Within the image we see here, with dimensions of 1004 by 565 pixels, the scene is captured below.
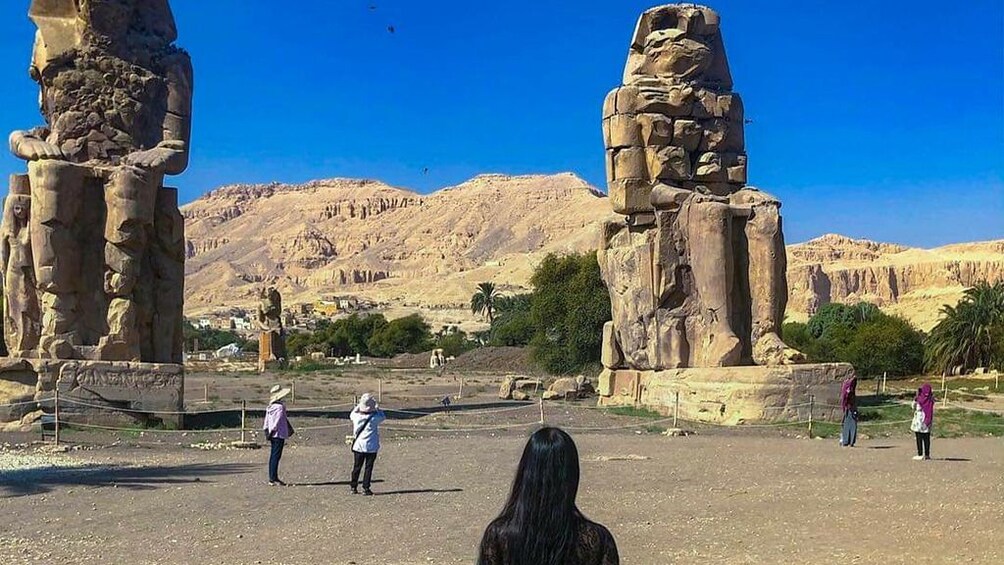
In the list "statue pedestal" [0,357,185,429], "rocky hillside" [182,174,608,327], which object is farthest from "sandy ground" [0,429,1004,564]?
"rocky hillside" [182,174,608,327]

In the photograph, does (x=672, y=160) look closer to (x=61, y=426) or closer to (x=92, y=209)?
(x=92, y=209)

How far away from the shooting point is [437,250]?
12975 cm

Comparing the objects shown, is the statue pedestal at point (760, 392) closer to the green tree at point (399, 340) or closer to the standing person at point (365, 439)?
the standing person at point (365, 439)

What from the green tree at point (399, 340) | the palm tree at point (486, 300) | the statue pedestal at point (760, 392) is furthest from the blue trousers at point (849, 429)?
the palm tree at point (486, 300)

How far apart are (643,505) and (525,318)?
126 ft

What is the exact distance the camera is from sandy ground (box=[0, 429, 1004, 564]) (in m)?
6.14

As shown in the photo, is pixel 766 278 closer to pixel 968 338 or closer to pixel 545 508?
pixel 545 508

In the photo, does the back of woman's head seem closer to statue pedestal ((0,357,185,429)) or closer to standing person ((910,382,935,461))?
standing person ((910,382,935,461))

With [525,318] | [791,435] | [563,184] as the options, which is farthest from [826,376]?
[563,184]

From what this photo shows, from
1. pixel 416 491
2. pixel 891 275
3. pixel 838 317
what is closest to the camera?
pixel 416 491

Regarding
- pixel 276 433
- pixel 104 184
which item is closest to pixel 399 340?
pixel 104 184

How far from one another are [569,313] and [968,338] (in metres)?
10.6

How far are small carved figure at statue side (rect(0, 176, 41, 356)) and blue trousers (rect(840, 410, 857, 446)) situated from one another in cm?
886

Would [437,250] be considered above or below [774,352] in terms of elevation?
above
